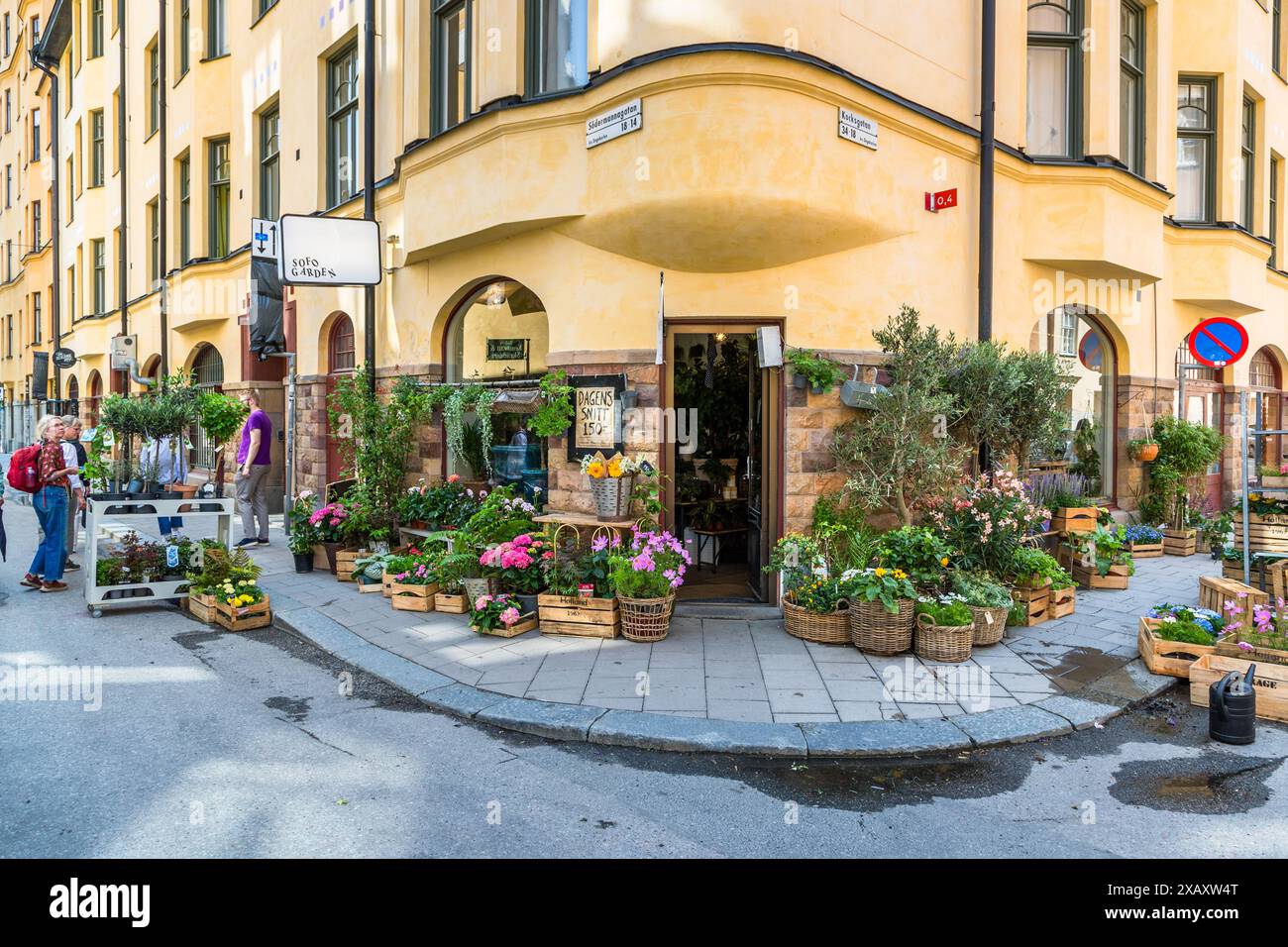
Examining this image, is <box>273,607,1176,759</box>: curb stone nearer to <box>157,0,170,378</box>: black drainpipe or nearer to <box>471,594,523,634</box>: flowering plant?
<box>471,594,523,634</box>: flowering plant

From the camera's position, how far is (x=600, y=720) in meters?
5.29

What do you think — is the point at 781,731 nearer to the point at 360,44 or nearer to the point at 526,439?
the point at 526,439

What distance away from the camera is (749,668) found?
6492 mm

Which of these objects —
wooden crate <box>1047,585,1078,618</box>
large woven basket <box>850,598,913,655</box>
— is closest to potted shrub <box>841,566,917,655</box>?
large woven basket <box>850,598,913,655</box>

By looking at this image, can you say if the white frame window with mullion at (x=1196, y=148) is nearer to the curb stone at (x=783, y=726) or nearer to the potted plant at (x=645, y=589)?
the curb stone at (x=783, y=726)

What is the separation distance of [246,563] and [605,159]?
544cm

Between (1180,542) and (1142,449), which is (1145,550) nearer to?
(1180,542)

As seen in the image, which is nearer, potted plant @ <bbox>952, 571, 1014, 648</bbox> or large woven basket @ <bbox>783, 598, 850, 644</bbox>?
potted plant @ <bbox>952, 571, 1014, 648</bbox>

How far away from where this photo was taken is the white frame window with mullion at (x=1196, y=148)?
13.4 m

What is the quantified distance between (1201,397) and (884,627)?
10263 millimetres

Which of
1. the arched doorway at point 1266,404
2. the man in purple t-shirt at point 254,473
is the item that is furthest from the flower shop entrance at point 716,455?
the arched doorway at point 1266,404

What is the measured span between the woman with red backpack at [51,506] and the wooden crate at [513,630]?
5.32 m

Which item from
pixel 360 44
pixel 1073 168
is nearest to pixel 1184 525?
pixel 1073 168

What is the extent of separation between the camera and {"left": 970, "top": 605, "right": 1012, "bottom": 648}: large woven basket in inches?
277
